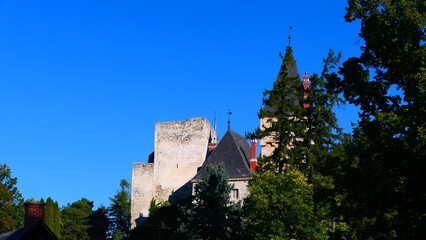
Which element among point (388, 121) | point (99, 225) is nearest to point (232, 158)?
point (99, 225)

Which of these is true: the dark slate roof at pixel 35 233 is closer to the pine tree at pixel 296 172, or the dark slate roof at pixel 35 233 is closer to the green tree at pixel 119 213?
the pine tree at pixel 296 172

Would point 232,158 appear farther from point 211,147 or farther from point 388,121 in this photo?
point 388,121

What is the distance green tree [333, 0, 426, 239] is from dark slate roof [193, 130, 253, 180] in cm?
3101

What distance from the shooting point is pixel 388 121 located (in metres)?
16.0

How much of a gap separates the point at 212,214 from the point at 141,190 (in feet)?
71.3

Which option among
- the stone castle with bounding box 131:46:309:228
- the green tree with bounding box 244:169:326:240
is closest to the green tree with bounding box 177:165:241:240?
the green tree with bounding box 244:169:326:240

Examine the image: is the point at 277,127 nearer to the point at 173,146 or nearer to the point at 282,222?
the point at 282,222

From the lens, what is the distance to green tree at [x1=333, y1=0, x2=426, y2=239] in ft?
50.0

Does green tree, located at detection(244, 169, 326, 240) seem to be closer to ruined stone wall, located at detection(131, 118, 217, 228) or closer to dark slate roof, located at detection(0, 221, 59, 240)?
dark slate roof, located at detection(0, 221, 59, 240)

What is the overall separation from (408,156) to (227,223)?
2380 cm

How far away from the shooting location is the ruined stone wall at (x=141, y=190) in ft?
194

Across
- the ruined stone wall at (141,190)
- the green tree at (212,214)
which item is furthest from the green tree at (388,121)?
the ruined stone wall at (141,190)

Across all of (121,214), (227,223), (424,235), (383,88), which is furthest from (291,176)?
(121,214)

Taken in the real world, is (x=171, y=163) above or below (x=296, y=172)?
above
